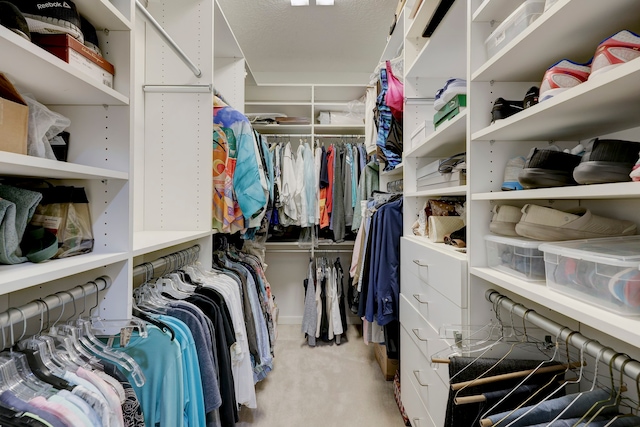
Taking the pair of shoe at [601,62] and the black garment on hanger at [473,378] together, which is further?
the black garment on hanger at [473,378]

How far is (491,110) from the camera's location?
3.13 feet

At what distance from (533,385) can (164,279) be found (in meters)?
1.27

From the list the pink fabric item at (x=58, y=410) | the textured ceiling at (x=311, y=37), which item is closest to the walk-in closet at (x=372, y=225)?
the pink fabric item at (x=58, y=410)

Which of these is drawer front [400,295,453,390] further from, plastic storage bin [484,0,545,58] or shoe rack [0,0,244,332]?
shoe rack [0,0,244,332]

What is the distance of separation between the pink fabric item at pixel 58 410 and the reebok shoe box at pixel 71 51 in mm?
737

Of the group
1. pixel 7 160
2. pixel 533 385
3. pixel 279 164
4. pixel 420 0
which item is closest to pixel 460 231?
pixel 533 385

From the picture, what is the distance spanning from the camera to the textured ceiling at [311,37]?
2.21m

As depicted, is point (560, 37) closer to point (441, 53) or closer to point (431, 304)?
point (441, 53)

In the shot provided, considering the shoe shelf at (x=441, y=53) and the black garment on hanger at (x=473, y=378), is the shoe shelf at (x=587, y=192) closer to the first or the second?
the black garment on hanger at (x=473, y=378)

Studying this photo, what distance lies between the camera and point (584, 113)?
69 centimetres

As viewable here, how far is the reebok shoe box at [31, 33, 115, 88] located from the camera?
737 mm

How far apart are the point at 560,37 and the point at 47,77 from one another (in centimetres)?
121

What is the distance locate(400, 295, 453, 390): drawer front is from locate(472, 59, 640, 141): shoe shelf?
0.66 m

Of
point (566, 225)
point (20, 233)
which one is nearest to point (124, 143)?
point (20, 233)
